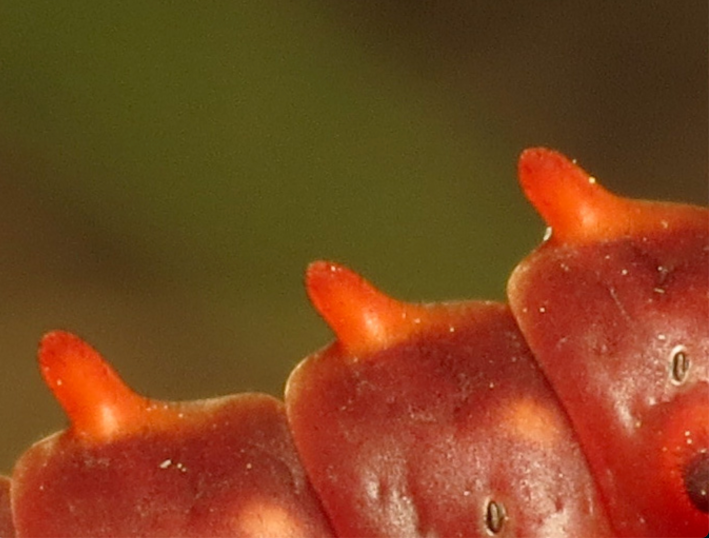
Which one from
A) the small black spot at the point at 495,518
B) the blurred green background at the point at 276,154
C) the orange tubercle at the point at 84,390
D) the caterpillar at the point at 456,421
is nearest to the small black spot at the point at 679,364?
the caterpillar at the point at 456,421

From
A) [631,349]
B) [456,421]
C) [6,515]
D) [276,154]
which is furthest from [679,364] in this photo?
[276,154]

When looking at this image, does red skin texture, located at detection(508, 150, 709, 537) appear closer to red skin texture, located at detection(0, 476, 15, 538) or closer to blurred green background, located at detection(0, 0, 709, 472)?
red skin texture, located at detection(0, 476, 15, 538)

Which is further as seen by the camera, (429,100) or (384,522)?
(429,100)

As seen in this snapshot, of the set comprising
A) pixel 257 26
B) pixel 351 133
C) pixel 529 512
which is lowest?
pixel 529 512

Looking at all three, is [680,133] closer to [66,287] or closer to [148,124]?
[148,124]

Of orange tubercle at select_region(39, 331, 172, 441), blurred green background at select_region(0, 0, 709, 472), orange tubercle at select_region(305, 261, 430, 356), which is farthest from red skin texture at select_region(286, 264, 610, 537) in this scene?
blurred green background at select_region(0, 0, 709, 472)

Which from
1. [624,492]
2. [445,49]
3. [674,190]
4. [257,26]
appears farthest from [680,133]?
[624,492]
